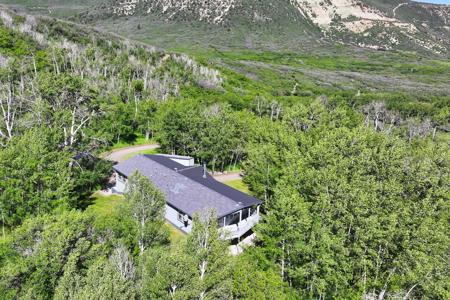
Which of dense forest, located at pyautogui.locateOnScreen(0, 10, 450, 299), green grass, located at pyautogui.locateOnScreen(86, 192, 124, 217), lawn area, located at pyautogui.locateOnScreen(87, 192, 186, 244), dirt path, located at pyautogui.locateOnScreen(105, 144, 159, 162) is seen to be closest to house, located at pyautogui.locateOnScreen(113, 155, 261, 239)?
lawn area, located at pyautogui.locateOnScreen(87, 192, 186, 244)

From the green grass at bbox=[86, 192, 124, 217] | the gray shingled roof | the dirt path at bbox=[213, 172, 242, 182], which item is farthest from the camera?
the dirt path at bbox=[213, 172, 242, 182]

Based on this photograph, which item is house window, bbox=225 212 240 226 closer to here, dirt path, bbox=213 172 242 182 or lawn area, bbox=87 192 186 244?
lawn area, bbox=87 192 186 244

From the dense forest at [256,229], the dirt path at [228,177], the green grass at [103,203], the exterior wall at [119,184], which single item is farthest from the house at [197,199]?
the dirt path at [228,177]

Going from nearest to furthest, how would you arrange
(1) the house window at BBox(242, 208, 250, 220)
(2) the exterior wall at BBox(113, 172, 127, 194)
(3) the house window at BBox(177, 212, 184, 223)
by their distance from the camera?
1. (3) the house window at BBox(177, 212, 184, 223)
2. (1) the house window at BBox(242, 208, 250, 220)
3. (2) the exterior wall at BBox(113, 172, 127, 194)

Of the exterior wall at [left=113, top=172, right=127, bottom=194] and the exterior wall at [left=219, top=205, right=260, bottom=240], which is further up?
the exterior wall at [left=219, top=205, right=260, bottom=240]

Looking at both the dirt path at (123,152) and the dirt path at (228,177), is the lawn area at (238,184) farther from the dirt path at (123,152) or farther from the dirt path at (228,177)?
the dirt path at (123,152)

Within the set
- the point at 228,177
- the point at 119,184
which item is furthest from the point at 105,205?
the point at 228,177
